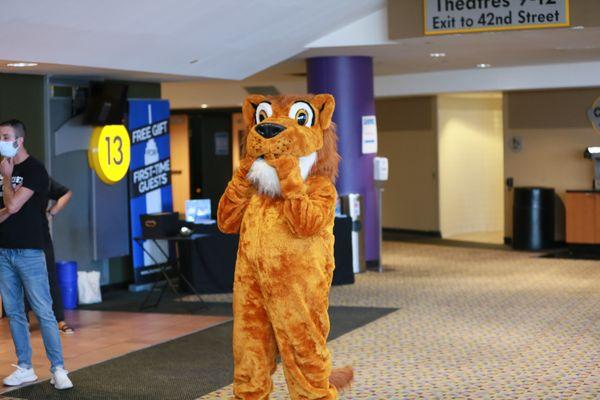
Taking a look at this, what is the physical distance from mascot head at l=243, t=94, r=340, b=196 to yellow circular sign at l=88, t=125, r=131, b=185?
5087 millimetres

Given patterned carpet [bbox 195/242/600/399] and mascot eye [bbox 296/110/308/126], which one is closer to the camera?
mascot eye [bbox 296/110/308/126]

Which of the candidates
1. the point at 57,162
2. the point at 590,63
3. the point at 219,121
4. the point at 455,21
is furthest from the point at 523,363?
the point at 219,121

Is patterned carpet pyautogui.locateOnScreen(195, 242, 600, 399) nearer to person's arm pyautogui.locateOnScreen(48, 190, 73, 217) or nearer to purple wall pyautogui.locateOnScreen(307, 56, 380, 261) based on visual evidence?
purple wall pyautogui.locateOnScreen(307, 56, 380, 261)

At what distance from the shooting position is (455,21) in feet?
30.7

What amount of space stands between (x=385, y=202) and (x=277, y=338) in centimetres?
1201

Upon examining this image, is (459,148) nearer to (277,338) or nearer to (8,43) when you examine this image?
Answer: (8,43)

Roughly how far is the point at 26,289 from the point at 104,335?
7.23ft

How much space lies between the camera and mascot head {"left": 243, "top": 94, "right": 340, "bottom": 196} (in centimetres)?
474

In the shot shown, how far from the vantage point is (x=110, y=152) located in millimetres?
10086

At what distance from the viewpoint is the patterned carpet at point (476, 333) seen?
610 centimetres

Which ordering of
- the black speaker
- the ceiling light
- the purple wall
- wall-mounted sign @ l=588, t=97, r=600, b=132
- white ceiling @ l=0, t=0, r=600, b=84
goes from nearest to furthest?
white ceiling @ l=0, t=0, r=600, b=84 < the ceiling light < the black speaker < the purple wall < wall-mounted sign @ l=588, t=97, r=600, b=132

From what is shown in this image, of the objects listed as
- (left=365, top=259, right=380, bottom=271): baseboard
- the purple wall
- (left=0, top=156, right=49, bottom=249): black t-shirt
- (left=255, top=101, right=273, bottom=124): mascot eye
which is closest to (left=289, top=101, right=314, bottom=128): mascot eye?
(left=255, top=101, right=273, bottom=124): mascot eye

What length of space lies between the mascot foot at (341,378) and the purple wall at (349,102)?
251 inches

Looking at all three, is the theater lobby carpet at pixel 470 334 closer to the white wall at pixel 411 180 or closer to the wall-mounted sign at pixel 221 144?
the white wall at pixel 411 180
